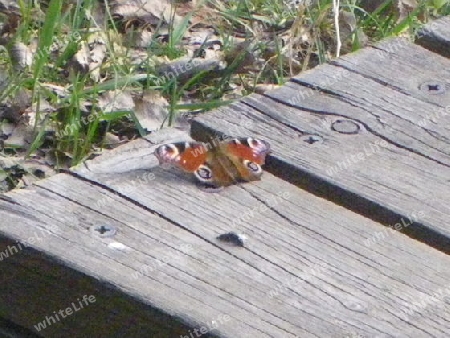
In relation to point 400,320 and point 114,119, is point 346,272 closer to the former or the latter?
point 400,320

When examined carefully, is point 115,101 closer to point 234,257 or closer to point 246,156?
point 246,156

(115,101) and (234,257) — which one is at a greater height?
(234,257)

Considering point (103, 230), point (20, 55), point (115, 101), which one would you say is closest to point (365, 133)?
point (103, 230)
